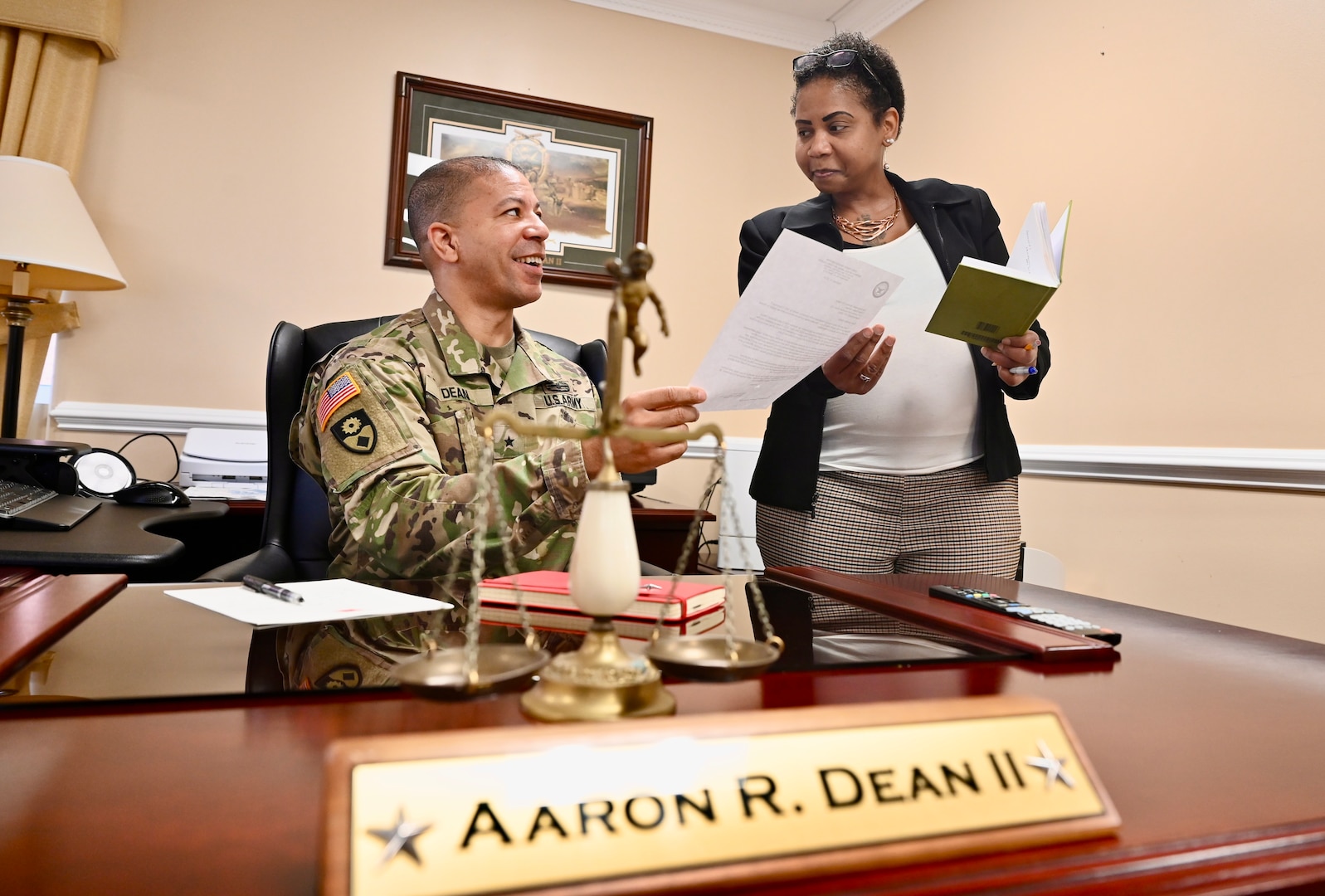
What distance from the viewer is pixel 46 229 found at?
2.15 meters

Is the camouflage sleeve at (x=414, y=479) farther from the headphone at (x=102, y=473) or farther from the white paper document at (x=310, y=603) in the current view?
the headphone at (x=102, y=473)

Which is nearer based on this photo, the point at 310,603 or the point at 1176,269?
the point at 310,603

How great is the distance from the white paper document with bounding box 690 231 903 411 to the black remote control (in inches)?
15.1

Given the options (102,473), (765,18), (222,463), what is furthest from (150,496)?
(765,18)

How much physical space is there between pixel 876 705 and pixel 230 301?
2.79 metres

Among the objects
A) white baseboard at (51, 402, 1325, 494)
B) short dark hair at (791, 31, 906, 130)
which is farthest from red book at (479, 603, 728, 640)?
white baseboard at (51, 402, 1325, 494)

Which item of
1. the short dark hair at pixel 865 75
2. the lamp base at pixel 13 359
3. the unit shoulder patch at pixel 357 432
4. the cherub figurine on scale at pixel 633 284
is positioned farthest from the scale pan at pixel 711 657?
the lamp base at pixel 13 359

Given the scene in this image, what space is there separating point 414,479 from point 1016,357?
0.97 m

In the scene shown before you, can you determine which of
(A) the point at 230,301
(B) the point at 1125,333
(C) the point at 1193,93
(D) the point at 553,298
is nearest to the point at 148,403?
(A) the point at 230,301

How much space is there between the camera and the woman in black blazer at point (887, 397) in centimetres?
150

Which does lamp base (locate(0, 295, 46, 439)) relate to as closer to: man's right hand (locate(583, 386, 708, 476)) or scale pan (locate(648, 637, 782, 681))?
man's right hand (locate(583, 386, 708, 476))

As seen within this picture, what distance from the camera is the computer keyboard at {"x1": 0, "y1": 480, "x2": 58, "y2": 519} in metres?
1.26

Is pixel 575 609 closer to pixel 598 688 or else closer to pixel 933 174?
pixel 598 688

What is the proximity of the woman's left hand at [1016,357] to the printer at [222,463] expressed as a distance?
5.94ft
